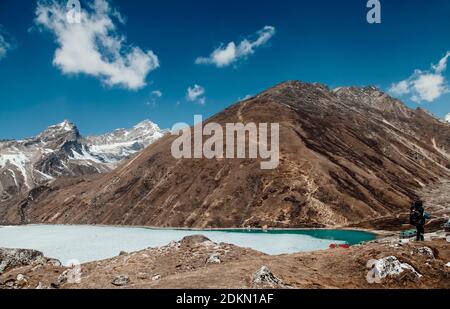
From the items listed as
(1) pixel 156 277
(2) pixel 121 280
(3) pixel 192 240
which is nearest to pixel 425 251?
(1) pixel 156 277

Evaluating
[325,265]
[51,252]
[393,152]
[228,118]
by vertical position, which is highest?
[228,118]

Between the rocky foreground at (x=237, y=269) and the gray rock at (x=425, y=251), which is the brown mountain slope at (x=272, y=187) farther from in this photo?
the gray rock at (x=425, y=251)

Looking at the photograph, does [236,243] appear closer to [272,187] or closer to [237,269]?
[272,187]

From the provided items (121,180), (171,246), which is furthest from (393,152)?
(171,246)

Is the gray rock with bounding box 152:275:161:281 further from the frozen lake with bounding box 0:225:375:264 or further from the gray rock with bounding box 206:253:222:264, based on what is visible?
the frozen lake with bounding box 0:225:375:264

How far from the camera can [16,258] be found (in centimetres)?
3731

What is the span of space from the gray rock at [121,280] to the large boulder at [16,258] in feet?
37.6

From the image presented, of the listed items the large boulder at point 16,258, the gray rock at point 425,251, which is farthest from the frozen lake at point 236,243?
the gray rock at point 425,251

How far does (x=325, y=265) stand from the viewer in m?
27.5

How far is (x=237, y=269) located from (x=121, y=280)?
8188 millimetres

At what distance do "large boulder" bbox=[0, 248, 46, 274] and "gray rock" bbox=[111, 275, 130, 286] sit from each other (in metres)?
11.4

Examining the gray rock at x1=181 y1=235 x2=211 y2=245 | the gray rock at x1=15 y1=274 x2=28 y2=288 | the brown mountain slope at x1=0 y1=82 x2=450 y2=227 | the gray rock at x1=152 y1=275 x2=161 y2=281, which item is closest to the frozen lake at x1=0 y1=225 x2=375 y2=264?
the brown mountain slope at x1=0 y1=82 x2=450 y2=227
